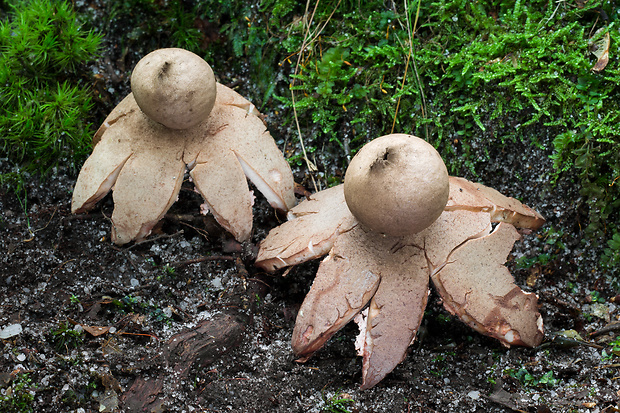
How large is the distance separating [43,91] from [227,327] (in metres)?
1.46

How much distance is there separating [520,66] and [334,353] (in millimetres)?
1504

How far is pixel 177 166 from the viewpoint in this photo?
2.40m

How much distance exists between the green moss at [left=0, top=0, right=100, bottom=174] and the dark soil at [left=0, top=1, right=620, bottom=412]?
0.52 feet

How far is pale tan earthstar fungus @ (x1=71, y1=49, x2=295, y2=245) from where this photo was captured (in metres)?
2.36

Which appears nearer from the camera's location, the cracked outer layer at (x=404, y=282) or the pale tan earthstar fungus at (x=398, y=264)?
the pale tan earthstar fungus at (x=398, y=264)

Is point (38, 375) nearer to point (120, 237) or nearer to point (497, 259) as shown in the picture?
point (120, 237)

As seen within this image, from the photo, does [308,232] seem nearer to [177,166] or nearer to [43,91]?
[177,166]

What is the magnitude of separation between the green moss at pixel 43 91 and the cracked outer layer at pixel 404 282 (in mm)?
1215

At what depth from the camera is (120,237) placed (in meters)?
2.44

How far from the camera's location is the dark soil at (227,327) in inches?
82.1

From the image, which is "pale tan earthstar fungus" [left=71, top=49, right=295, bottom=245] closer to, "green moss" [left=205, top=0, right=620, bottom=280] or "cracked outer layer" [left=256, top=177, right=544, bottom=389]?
"cracked outer layer" [left=256, top=177, right=544, bottom=389]

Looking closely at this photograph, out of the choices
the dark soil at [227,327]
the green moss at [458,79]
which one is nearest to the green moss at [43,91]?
the dark soil at [227,327]

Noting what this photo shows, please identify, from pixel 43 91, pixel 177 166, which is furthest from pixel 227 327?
pixel 43 91

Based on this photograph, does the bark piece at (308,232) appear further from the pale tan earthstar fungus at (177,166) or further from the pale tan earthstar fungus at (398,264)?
the pale tan earthstar fungus at (177,166)
